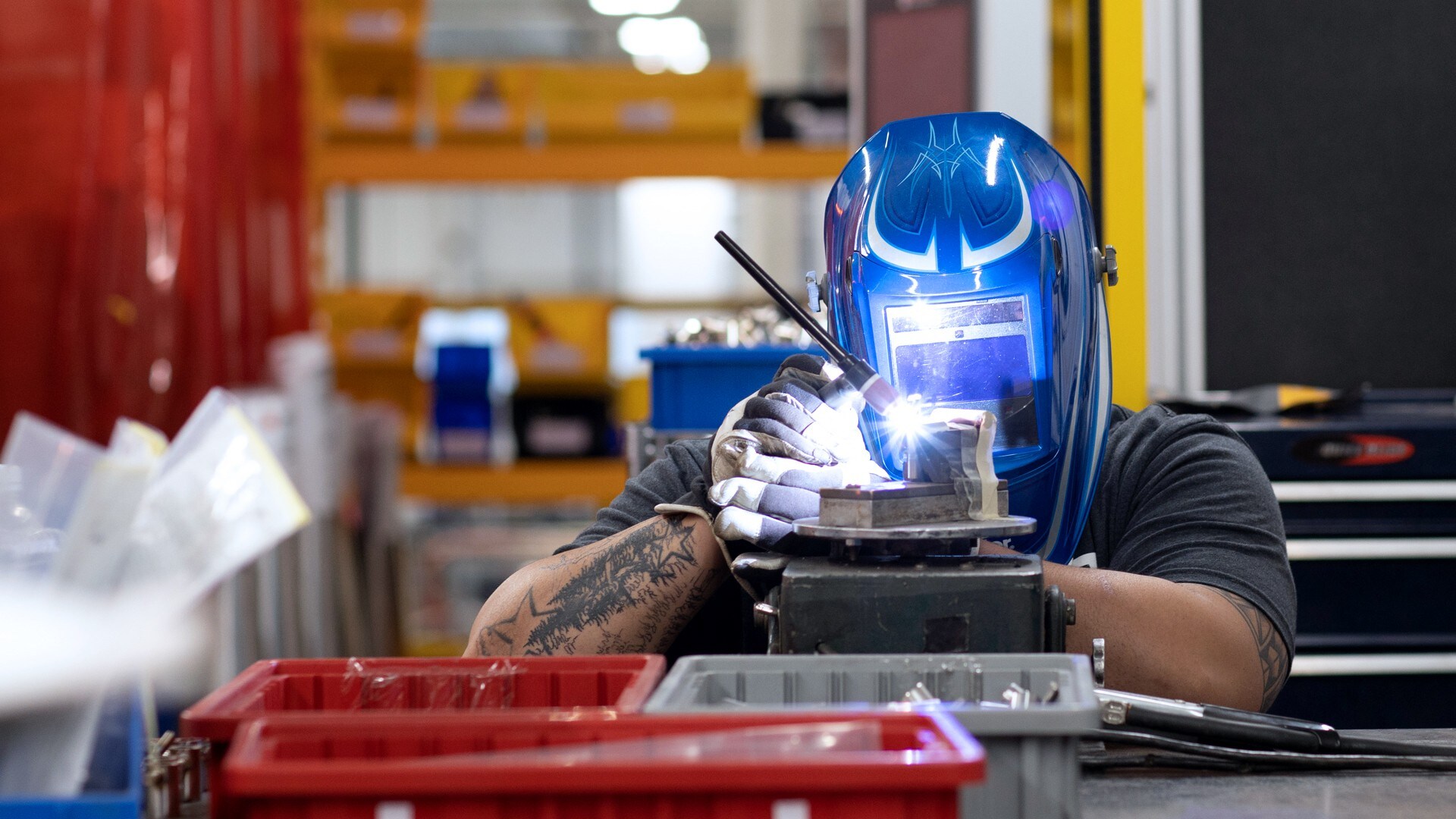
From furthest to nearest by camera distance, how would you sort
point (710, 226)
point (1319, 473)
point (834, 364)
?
1. point (710, 226)
2. point (1319, 473)
3. point (834, 364)

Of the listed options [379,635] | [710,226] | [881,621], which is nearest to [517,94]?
[379,635]

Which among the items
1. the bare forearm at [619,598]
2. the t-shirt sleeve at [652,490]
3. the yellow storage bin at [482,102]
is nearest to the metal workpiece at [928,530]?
the bare forearm at [619,598]

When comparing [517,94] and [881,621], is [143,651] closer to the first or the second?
[881,621]

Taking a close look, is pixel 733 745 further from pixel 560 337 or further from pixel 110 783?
pixel 560 337

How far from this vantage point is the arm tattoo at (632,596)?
1.32 metres

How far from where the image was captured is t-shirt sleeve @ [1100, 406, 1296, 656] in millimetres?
1429

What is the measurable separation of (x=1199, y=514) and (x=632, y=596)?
0.69 metres

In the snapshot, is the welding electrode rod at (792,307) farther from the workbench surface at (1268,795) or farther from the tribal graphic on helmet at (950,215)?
the workbench surface at (1268,795)

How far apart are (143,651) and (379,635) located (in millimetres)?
3284

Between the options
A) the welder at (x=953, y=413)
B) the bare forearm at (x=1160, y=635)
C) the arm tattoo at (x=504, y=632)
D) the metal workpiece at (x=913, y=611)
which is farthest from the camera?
the arm tattoo at (x=504, y=632)

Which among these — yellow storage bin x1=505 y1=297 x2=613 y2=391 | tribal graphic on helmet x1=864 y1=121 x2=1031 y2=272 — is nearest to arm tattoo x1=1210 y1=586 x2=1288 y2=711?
tribal graphic on helmet x1=864 y1=121 x2=1031 y2=272

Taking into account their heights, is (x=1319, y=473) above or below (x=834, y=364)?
below

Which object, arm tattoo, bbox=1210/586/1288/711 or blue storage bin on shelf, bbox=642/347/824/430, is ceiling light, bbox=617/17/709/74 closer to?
blue storage bin on shelf, bbox=642/347/824/430

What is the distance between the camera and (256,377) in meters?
3.29
